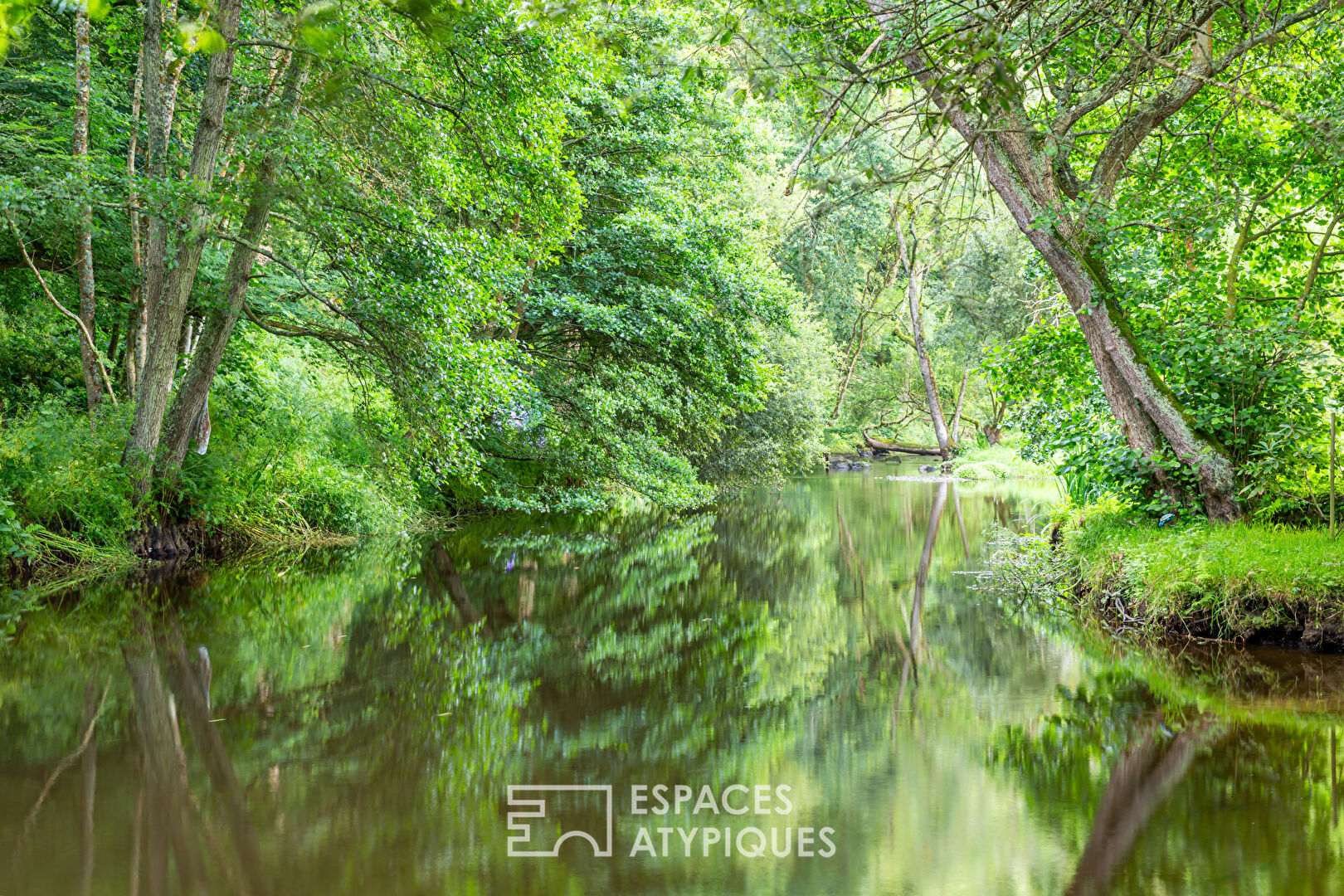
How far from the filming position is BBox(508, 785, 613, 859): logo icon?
3396 mm

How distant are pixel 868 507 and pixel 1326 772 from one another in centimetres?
1450

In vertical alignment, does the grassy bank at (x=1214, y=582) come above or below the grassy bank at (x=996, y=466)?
below

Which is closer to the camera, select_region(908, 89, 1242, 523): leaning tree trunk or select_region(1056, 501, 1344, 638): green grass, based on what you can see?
select_region(1056, 501, 1344, 638): green grass

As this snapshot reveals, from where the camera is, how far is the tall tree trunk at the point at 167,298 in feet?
30.0

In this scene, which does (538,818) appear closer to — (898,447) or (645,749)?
(645,749)

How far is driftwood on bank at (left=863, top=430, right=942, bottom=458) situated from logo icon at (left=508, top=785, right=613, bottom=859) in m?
31.7

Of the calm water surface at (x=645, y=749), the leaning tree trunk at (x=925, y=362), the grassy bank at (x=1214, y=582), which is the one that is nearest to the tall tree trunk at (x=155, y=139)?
the calm water surface at (x=645, y=749)

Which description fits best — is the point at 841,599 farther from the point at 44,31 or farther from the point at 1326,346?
the point at 44,31

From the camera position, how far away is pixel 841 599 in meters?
8.80

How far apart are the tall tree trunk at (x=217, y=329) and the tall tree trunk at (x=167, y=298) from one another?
0.28 meters

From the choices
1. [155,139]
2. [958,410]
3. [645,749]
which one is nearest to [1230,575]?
[645,749]

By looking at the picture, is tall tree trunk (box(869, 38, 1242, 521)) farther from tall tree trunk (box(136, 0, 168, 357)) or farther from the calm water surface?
tall tree trunk (box(136, 0, 168, 357))

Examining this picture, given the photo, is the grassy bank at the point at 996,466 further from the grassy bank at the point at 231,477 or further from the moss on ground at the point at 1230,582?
the grassy bank at the point at 231,477

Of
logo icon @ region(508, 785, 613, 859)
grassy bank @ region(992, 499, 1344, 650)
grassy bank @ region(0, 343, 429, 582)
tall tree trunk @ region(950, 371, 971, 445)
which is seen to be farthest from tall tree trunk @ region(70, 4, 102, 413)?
tall tree trunk @ region(950, 371, 971, 445)
